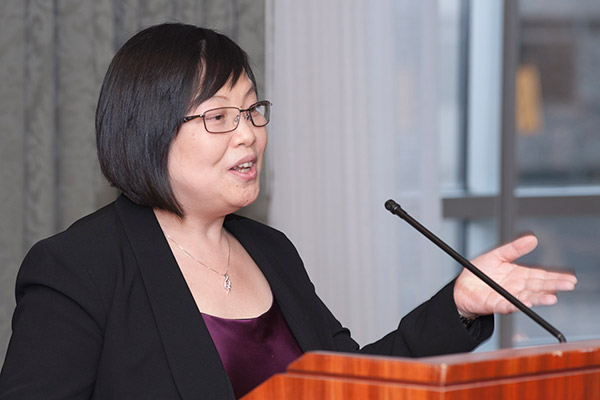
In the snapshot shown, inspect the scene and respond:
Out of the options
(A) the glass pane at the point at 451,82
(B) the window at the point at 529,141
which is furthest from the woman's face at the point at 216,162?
(A) the glass pane at the point at 451,82

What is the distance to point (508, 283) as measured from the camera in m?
1.59

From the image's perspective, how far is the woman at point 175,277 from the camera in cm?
144

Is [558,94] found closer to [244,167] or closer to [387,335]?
[387,335]

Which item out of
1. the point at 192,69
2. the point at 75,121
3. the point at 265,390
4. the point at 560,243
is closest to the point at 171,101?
the point at 192,69

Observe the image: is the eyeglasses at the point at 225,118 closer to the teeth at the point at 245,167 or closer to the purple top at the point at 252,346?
the teeth at the point at 245,167

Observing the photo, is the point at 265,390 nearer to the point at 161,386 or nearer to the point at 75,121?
the point at 161,386

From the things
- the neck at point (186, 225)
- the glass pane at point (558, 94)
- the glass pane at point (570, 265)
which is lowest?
the glass pane at point (570, 265)

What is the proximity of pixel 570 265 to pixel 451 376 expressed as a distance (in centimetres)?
378

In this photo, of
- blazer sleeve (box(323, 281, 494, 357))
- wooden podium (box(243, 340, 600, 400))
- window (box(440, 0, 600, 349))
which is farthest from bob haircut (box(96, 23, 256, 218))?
window (box(440, 0, 600, 349))

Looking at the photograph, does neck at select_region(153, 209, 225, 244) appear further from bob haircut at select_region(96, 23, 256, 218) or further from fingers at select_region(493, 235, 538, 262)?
fingers at select_region(493, 235, 538, 262)

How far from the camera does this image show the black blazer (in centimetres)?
139

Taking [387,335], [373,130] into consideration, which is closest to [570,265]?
[373,130]

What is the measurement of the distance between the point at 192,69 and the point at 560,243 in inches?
127

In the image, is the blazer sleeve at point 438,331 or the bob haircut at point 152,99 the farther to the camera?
the blazer sleeve at point 438,331
